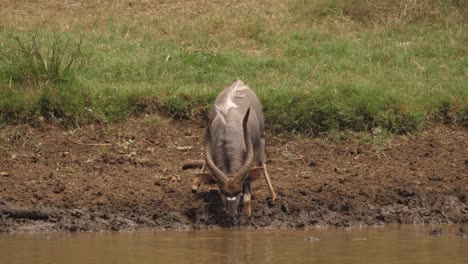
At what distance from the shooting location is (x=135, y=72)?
16.0 metres

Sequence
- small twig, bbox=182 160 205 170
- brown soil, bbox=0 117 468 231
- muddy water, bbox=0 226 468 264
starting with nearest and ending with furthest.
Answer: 1. muddy water, bbox=0 226 468 264
2. brown soil, bbox=0 117 468 231
3. small twig, bbox=182 160 205 170

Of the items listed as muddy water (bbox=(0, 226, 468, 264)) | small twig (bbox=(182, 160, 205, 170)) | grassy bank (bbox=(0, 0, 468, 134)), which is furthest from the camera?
grassy bank (bbox=(0, 0, 468, 134))

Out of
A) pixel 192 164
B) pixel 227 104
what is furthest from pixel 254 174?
pixel 192 164

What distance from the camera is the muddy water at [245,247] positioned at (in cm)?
968

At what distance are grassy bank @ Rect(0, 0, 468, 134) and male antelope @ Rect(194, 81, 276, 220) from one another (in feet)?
5.54

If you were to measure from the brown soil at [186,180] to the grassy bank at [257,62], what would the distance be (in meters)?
0.39

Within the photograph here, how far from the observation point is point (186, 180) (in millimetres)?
12859

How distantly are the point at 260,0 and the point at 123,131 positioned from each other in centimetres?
661

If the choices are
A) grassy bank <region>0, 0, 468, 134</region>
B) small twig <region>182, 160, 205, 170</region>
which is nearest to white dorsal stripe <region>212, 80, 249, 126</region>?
small twig <region>182, 160, 205, 170</region>

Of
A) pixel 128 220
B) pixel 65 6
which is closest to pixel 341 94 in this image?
pixel 128 220

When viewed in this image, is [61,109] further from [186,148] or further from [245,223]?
[245,223]

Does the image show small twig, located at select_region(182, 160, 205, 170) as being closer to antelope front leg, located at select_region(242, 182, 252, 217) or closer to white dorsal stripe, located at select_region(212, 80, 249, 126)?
white dorsal stripe, located at select_region(212, 80, 249, 126)

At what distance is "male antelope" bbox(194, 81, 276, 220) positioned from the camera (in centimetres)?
1168

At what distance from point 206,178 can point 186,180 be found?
3.66 ft
